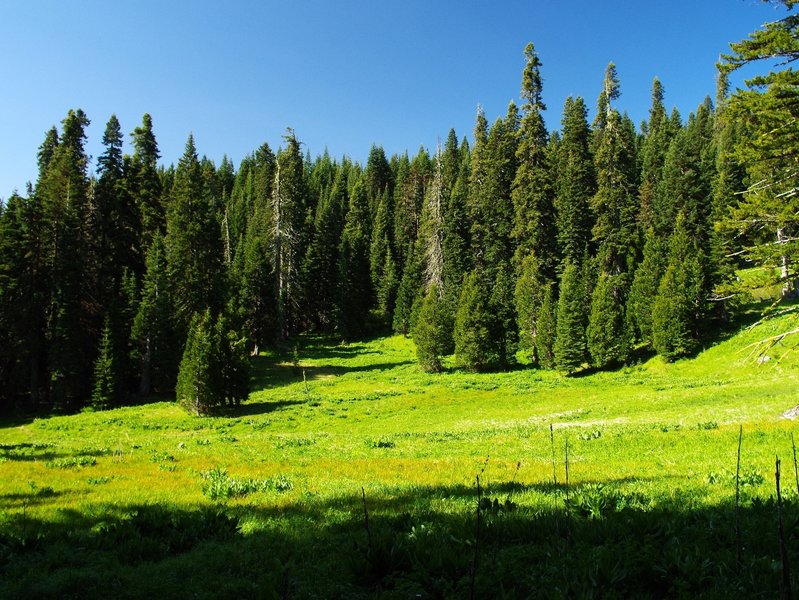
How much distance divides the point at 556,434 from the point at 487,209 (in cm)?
4819

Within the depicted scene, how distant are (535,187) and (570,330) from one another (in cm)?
2023

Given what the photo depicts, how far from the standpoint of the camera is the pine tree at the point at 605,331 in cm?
4266

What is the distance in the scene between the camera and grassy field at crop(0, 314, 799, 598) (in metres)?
4.81

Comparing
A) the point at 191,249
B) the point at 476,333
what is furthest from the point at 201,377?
the point at 476,333

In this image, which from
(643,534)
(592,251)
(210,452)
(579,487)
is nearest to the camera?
(643,534)

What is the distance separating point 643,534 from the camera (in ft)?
18.6

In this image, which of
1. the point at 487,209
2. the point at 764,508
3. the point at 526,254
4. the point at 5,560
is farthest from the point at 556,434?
the point at 487,209

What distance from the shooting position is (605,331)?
42656mm

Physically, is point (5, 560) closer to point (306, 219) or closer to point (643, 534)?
point (643, 534)

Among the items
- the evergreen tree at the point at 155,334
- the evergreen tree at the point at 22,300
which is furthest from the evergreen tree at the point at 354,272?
the evergreen tree at the point at 22,300

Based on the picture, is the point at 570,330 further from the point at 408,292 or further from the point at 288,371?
the point at 408,292

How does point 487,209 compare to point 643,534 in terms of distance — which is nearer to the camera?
point 643,534

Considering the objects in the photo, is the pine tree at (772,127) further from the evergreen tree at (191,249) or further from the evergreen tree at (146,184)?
the evergreen tree at (146,184)

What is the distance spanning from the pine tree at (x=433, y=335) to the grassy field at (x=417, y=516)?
26622 millimetres
